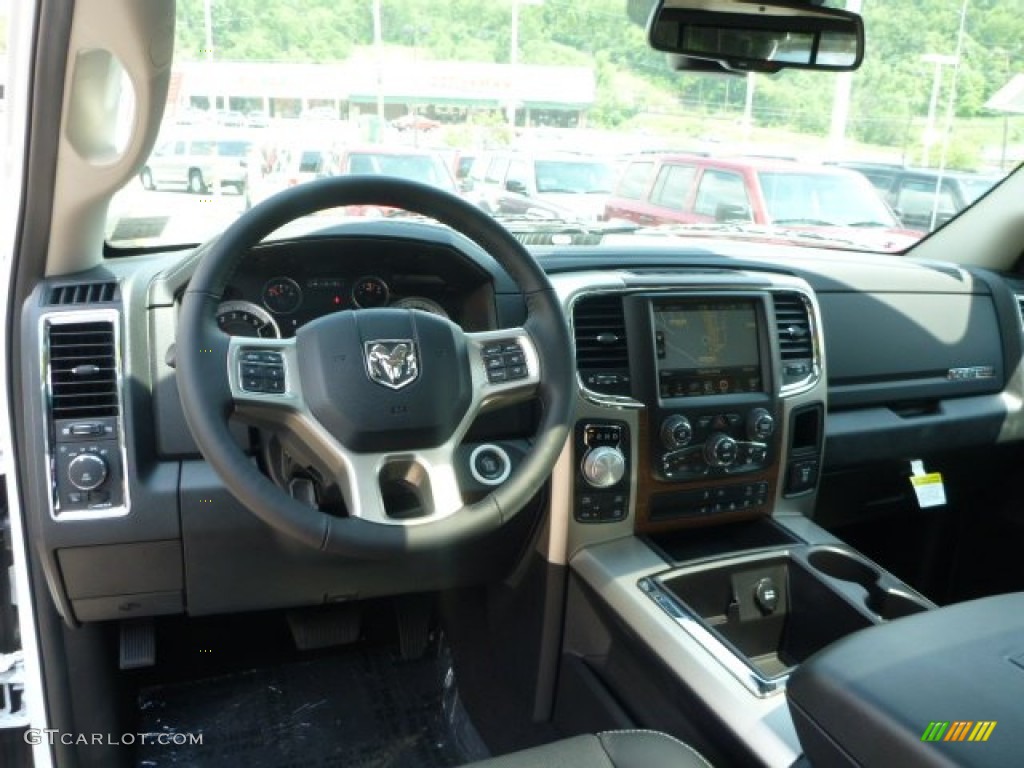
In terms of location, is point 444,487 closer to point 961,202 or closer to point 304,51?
point 304,51

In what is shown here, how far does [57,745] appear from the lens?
7.36 ft

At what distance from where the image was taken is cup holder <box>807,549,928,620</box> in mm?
2109

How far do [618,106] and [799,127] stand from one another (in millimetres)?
1038

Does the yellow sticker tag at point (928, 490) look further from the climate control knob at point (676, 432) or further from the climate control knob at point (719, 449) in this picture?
the climate control knob at point (676, 432)

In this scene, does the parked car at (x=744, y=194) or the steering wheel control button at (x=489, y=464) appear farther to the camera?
the parked car at (x=744, y=194)

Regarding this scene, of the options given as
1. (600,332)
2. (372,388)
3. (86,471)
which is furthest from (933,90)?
(86,471)

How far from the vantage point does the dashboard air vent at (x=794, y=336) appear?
99.3 inches

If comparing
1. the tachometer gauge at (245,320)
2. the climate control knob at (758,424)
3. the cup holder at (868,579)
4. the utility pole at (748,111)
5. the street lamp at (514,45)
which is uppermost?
the street lamp at (514,45)

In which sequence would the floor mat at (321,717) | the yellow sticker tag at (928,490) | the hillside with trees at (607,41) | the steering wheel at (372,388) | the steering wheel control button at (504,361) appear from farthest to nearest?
1. the yellow sticker tag at (928,490)
2. the floor mat at (321,717)
3. the hillside with trees at (607,41)
4. the steering wheel control button at (504,361)
5. the steering wheel at (372,388)

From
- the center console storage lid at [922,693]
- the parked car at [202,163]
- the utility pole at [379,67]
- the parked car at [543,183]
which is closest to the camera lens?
the center console storage lid at [922,693]

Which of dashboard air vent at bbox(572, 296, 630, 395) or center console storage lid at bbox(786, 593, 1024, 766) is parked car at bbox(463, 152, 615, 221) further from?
center console storage lid at bbox(786, 593, 1024, 766)

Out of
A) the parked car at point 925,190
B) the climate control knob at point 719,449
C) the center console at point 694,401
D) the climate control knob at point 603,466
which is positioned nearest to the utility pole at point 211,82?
the center console at point 694,401

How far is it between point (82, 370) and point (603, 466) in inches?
45.9

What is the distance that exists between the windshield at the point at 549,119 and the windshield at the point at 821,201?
1 cm
